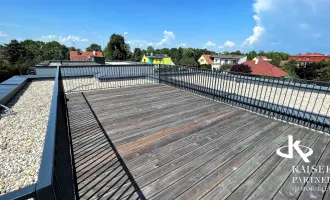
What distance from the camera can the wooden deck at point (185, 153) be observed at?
1933 mm

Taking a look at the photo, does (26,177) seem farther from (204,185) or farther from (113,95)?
(113,95)

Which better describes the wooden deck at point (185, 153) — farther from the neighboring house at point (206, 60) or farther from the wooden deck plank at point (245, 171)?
the neighboring house at point (206, 60)

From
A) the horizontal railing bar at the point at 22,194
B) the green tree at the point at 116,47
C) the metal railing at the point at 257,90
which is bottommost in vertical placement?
the metal railing at the point at 257,90

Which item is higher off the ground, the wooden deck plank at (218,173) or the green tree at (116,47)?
the green tree at (116,47)

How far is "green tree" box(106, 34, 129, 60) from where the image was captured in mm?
31469

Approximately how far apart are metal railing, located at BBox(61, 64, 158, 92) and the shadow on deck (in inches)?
167

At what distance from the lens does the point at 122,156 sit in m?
2.48

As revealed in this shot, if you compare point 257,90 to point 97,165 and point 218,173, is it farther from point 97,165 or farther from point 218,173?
point 97,165

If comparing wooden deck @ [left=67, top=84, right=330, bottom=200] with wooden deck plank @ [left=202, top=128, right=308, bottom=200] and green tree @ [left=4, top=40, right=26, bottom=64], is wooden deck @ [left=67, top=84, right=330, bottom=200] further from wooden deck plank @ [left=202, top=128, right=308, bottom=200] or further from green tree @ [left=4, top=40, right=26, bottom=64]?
green tree @ [left=4, top=40, right=26, bottom=64]

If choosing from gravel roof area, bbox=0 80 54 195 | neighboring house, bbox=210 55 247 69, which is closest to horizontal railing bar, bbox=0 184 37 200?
gravel roof area, bbox=0 80 54 195

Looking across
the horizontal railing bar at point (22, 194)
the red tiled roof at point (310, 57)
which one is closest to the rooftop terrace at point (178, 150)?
the horizontal railing bar at point (22, 194)

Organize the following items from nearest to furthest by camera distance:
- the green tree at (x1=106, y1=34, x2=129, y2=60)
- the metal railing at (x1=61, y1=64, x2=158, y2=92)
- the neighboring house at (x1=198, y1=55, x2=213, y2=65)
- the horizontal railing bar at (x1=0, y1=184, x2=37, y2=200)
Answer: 1. the horizontal railing bar at (x1=0, y1=184, x2=37, y2=200)
2. the metal railing at (x1=61, y1=64, x2=158, y2=92)
3. the green tree at (x1=106, y1=34, x2=129, y2=60)
4. the neighboring house at (x1=198, y1=55, x2=213, y2=65)

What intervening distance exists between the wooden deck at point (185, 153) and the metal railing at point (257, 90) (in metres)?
0.24

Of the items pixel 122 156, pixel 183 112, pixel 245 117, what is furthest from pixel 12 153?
pixel 245 117
